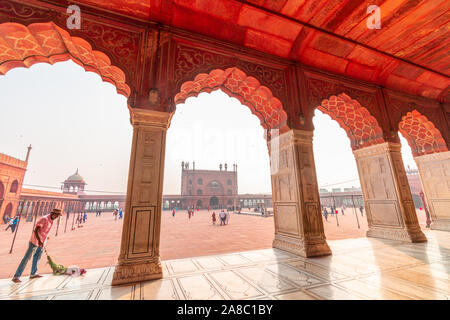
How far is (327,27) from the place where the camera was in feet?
14.1

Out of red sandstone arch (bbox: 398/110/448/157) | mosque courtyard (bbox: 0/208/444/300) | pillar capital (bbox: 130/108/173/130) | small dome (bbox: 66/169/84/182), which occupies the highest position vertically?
small dome (bbox: 66/169/84/182)

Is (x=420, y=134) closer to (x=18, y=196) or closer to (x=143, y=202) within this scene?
(x=143, y=202)

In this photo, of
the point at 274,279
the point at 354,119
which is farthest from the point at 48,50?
the point at 354,119

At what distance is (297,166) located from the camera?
440cm

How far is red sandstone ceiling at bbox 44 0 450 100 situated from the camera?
12.3ft

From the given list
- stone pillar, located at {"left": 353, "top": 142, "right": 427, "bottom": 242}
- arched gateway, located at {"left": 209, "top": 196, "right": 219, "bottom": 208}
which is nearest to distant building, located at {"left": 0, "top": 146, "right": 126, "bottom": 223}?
stone pillar, located at {"left": 353, "top": 142, "right": 427, "bottom": 242}

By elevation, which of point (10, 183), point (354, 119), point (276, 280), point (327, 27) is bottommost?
point (276, 280)

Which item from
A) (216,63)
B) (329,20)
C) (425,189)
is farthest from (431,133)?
(216,63)

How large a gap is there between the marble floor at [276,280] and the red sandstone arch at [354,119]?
10.8 feet

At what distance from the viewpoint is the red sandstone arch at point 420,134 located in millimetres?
6607

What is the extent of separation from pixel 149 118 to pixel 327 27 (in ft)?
14.5

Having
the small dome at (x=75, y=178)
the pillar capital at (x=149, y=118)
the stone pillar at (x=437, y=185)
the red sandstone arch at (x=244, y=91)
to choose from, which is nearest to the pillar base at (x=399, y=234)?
the stone pillar at (x=437, y=185)

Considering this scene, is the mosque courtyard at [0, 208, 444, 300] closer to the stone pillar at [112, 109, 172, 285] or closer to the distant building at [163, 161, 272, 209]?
Answer: the stone pillar at [112, 109, 172, 285]

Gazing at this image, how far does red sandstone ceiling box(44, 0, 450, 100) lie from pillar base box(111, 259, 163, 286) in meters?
4.57
